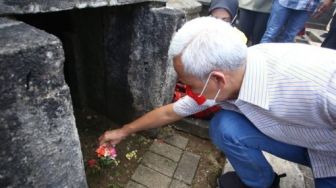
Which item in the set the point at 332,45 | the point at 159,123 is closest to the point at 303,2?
the point at 332,45

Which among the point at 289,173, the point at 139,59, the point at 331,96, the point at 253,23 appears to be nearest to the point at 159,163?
the point at 139,59

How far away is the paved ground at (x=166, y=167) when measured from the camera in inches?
98.6

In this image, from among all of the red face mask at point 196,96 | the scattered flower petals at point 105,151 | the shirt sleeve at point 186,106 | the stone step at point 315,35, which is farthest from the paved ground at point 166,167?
the stone step at point 315,35

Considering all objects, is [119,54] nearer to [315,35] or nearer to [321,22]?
[315,35]

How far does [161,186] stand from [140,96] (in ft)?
2.86

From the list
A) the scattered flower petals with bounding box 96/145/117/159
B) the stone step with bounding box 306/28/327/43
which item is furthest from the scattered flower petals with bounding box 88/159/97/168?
the stone step with bounding box 306/28/327/43

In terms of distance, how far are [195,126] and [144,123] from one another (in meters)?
1.03

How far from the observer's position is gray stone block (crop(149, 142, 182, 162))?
2.81 metres

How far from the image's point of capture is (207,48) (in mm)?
1485

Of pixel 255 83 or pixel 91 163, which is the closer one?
pixel 255 83

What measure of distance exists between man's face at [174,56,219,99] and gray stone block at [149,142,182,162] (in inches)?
48.8

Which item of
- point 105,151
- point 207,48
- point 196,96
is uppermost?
point 207,48

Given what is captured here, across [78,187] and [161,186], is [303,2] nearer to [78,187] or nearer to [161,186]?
[161,186]

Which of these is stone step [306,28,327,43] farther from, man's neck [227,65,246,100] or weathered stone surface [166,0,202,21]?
man's neck [227,65,246,100]
